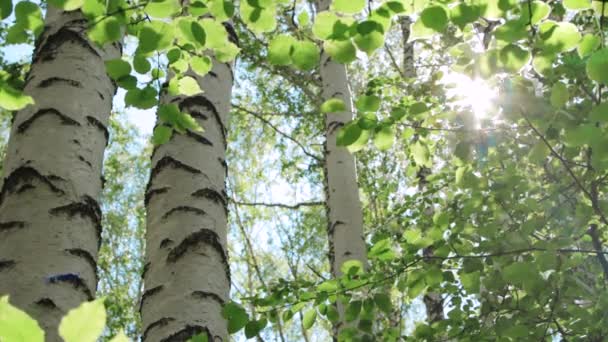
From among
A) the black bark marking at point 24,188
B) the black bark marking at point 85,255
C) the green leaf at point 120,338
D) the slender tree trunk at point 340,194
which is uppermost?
the slender tree trunk at point 340,194

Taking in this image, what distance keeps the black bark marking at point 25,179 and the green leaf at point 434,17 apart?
2.99ft

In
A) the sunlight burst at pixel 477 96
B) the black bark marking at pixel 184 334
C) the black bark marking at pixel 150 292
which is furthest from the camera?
the sunlight burst at pixel 477 96

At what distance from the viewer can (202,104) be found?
1.79m

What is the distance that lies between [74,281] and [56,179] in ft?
0.82

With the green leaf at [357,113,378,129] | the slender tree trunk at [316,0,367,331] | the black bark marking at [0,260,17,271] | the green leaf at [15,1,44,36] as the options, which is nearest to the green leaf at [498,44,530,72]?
the green leaf at [357,113,378,129]

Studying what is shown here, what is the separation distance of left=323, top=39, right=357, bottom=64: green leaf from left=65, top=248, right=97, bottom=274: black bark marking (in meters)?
0.72

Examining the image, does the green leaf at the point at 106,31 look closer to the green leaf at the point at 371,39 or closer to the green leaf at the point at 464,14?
the green leaf at the point at 371,39

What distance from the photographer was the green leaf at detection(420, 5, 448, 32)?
50.0 inches

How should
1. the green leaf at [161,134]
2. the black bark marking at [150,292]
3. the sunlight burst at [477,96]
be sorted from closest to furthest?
the black bark marking at [150,292]
the green leaf at [161,134]
the sunlight burst at [477,96]

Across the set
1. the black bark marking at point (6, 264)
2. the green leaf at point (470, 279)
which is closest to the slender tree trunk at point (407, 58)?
the green leaf at point (470, 279)

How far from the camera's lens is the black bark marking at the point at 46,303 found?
111 cm

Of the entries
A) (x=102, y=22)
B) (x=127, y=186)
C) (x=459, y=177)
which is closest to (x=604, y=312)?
(x=459, y=177)

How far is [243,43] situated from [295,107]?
4.38ft

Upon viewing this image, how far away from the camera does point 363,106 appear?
1580mm
